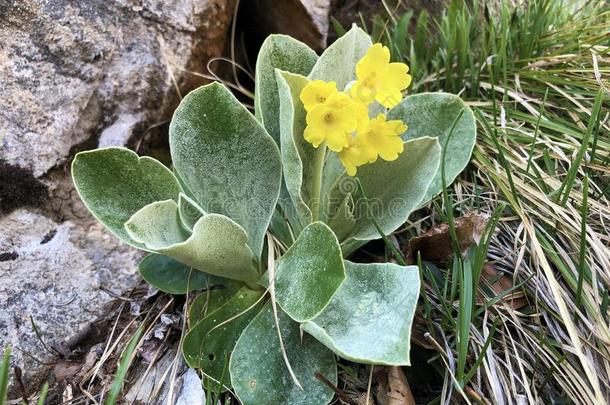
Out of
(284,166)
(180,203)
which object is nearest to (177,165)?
(180,203)

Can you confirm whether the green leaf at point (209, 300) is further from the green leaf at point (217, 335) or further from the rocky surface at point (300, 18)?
the rocky surface at point (300, 18)

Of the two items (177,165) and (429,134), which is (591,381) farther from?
(177,165)

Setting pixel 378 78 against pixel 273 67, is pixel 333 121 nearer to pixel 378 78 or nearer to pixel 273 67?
pixel 378 78

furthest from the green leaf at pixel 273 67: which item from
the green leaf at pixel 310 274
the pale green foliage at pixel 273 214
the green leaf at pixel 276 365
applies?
the green leaf at pixel 276 365

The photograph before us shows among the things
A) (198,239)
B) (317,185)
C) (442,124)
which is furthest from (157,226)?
(442,124)

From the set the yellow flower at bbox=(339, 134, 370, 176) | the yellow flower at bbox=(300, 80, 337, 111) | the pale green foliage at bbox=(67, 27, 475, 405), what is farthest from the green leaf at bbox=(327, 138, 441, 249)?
the yellow flower at bbox=(300, 80, 337, 111)

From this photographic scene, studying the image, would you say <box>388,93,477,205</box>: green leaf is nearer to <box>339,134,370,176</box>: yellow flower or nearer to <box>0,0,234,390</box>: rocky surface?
<box>339,134,370,176</box>: yellow flower
